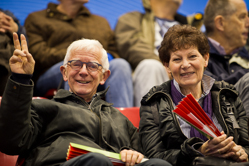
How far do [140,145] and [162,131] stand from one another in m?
0.18

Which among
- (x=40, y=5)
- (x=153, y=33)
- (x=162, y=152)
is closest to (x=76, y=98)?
(x=162, y=152)

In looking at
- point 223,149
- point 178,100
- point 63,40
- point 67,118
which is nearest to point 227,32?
point 178,100

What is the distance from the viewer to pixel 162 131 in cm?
183

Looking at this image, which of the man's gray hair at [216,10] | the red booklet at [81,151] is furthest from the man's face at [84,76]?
the man's gray hair at [216,10]

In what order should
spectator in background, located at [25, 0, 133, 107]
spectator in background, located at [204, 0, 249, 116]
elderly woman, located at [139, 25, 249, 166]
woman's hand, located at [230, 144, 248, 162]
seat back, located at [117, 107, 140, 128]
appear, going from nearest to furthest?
woman's hand, located at [230, 144, 248, 162], elderly woman, located at [139, 25, 249, 166], seat back, located at [117, 107, 140, 128], spectator in background, located at [25, 0, 133, 107], spectator in background, located at [204, 0, 249, 116]

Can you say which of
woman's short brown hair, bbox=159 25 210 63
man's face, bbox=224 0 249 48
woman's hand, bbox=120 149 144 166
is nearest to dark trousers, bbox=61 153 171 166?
woman's hand, bbox=120 149 144 166

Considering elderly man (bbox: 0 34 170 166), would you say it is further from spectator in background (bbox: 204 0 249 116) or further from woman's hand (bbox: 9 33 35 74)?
spectator in background (bbox: 204 0 249 116)

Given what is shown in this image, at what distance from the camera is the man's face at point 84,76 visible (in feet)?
6.49

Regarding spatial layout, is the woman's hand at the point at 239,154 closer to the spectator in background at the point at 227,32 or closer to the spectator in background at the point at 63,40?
the spectator in background at the point at 63,40

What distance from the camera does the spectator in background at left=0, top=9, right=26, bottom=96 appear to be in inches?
98.9

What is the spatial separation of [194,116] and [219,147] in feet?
0.72

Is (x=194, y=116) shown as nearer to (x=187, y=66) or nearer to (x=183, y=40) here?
(x=187, y=66)

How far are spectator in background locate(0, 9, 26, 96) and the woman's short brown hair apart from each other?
4.12ft

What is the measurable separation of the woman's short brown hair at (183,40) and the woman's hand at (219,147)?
674 mm
